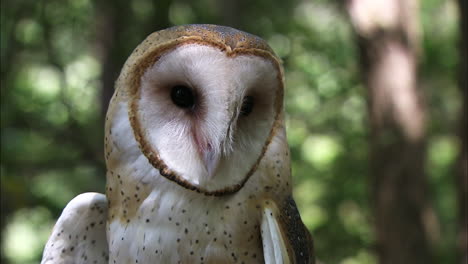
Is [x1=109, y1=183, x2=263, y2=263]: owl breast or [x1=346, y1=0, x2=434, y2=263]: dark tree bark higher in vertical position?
[x1=346, y1=0, x2=434, y2=263]: dark tree bark

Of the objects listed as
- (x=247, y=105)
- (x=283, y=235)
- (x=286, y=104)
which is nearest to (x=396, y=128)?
(x=286, y=104)

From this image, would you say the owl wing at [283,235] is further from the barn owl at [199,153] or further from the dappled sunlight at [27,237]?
the dappled sunlight at [27,237]

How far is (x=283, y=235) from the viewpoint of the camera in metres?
1.83

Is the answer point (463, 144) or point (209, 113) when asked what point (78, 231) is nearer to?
point (209, 113)

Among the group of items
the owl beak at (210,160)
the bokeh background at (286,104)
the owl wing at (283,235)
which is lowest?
the owl wing at (283,235)

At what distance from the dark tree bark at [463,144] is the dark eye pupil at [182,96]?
3.76 meters

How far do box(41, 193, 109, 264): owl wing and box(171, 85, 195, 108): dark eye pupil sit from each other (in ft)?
1.51

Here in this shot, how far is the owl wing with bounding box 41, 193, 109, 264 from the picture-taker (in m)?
1.98

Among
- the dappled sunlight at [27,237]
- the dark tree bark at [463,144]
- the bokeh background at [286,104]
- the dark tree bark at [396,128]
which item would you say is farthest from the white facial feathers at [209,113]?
the dark tree bark at [396,128]

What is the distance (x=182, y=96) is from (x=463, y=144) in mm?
3883

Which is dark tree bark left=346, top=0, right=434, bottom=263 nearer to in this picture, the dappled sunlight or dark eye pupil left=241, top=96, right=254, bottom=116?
the dappled sunlight

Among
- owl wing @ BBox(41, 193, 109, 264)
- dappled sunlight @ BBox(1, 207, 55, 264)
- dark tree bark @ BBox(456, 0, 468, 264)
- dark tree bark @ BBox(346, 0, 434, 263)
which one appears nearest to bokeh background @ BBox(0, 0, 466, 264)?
dappled sunlight @ BBox(1, 207, 55, 264)

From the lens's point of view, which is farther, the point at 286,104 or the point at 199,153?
the point at 286,104

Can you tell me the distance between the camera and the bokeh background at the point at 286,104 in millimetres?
3939
